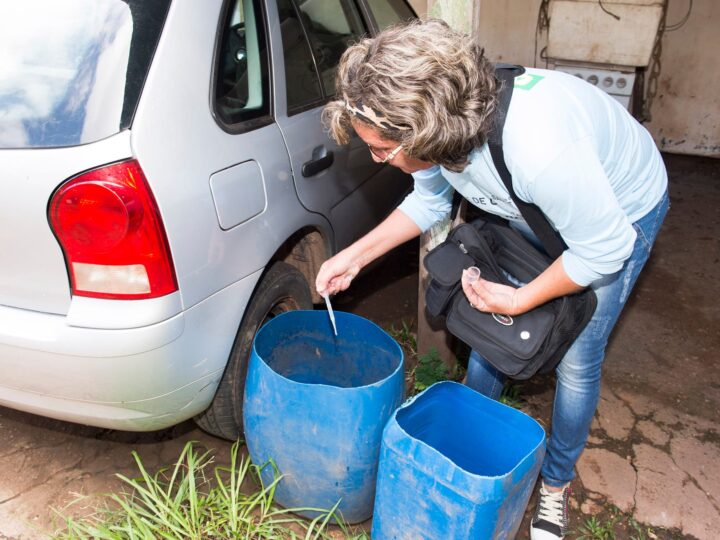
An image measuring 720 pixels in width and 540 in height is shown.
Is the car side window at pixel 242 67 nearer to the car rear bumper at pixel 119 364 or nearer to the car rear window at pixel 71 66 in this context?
the car rear window at pixel 71 66

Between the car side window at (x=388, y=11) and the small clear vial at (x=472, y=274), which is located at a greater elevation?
the car side window at (x=388, y=11)

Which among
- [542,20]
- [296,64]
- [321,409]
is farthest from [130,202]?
[542,20]

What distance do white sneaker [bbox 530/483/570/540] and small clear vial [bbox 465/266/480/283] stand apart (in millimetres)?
867

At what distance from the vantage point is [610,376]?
294 cm

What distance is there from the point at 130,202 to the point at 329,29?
1.41m

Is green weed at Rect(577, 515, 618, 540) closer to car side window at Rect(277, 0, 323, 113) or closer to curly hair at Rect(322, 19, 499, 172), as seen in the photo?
curly hair at Rect(322, 19, 499, 172)

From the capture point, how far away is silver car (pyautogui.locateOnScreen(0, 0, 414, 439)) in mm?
1603

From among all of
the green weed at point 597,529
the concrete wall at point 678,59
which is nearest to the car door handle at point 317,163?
the green weed at point 597,529

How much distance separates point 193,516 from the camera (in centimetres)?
A: 200

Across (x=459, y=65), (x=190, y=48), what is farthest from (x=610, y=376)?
(x=190, y=48)

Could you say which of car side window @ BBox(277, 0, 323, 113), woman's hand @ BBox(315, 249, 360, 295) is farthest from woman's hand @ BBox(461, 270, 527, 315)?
car side window @ BBox(277, 0, 323, 113)

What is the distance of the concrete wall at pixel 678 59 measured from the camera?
16.7 ft

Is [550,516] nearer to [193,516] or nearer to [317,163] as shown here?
[193,516]

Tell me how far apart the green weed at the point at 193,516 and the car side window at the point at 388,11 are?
2089mm
